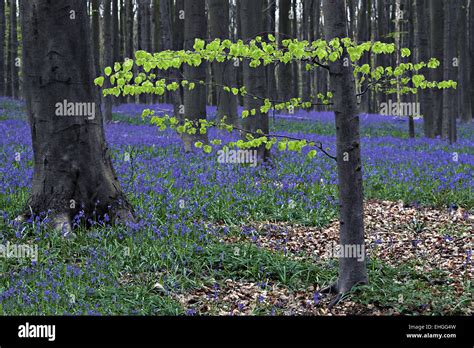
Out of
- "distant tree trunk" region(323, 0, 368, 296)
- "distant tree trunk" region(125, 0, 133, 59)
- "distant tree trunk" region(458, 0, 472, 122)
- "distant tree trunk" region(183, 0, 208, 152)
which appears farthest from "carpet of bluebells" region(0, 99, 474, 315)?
"distant tree trunk" region(125, 0, 133, 59)

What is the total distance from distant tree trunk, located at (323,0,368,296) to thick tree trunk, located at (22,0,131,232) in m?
3.52

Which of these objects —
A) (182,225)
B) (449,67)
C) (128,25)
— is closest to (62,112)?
(182,225)

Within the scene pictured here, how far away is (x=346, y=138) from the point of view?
559 cm

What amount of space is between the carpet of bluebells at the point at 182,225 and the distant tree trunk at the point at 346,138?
79cm

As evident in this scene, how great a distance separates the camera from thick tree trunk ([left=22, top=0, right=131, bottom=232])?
7344mm

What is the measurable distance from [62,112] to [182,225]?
7.42 feet

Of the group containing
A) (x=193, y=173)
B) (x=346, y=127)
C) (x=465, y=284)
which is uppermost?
(x=346, y=127)

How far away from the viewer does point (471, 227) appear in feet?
28.7

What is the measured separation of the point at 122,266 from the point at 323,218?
3.82m

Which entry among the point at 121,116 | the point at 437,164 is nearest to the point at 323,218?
the point at 437,164

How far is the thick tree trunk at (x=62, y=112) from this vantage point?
7.34m

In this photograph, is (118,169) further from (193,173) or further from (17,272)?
(17,272)

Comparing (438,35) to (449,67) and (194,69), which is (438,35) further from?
(194,69)
